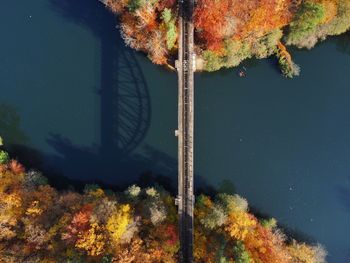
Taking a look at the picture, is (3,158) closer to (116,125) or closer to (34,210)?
(34,210)

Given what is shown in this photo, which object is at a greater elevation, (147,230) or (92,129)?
(92,129)

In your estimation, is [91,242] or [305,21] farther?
[305,21]

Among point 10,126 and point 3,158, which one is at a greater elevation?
point 10,126

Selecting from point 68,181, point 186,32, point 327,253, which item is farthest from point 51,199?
point 327,253

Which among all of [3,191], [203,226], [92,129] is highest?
[92,129]

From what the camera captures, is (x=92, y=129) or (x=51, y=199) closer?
(x=51, y=199)

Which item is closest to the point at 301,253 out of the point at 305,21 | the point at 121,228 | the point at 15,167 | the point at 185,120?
the point at 185,120

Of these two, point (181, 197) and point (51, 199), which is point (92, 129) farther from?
point (181, 197)

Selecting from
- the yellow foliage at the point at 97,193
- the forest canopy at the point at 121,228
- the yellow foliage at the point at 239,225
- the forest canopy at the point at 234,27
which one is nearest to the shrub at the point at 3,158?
the forest canopy at the point at 121,228
